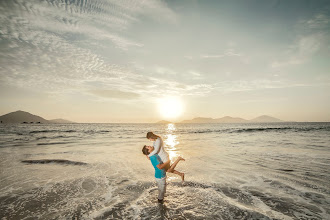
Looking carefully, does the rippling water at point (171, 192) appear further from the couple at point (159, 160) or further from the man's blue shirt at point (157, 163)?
the man's blue shirt at point (157, 163)

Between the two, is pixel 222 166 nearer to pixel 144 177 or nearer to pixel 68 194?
pixel 144 177

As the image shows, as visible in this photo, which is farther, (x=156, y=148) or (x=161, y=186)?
(x=161, y=186)

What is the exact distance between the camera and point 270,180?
8047 mm

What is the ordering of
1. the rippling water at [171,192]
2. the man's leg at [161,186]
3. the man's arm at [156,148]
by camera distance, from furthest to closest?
the man's leg at [161,186] → the man's arm at [156,148] → the rippling water at [171,192]

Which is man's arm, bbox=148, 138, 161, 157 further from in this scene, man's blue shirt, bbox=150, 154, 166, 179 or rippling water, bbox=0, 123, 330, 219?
rippling water, bbox=0, 123, 330, 219

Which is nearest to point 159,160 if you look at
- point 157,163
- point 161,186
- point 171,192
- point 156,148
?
point 157,163

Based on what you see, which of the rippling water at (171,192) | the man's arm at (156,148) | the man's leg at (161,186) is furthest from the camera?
the man's leg at (161,186)

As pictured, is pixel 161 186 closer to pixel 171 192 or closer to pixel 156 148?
pixel 171 192

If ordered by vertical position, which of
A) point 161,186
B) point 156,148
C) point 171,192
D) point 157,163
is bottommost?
point 171,192

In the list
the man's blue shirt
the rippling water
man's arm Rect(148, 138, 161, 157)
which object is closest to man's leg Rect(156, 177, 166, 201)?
the man's blue shirt

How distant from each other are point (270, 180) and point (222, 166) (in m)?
3.12

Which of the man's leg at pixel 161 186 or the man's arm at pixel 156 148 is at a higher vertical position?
the man's arm at pixel 156 148

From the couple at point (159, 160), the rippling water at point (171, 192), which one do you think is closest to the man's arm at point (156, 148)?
the couple at point (159, 160)

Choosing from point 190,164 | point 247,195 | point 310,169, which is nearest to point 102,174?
point 190,164
